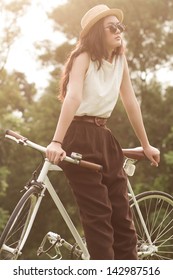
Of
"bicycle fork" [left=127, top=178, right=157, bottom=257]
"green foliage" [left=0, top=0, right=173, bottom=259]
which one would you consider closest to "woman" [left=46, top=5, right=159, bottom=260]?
"bicycle fork" [left=127, top=178, right=157, bottom=257]

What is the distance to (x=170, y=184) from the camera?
19.4 meters

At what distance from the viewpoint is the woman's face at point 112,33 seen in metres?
3.12

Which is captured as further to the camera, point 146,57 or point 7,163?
point 146,57

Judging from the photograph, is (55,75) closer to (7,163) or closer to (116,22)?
(7,163)

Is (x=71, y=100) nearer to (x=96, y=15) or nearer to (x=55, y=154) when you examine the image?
(x=55, y=154)

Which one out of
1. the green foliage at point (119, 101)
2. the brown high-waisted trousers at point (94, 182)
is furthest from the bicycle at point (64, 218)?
the green foliage at point (119, 101)

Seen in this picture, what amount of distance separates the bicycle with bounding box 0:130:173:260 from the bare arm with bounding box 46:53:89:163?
7 centimetres

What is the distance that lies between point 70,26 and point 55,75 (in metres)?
1.70

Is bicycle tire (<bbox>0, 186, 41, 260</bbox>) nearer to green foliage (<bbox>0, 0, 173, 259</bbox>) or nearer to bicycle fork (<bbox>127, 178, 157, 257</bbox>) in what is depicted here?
bicycle fork (<bbox>127, 178, 157, 257</bbox>)

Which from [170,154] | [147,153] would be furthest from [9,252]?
[170,154]

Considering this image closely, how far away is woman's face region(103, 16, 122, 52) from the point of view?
3125 millimetres

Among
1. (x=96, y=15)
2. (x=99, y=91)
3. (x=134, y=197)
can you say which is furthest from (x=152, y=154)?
(x=96, y=15)

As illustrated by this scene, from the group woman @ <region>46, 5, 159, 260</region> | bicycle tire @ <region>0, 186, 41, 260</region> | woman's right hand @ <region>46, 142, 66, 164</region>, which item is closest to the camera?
bicycle tire @ <region>0, 186, 41, 260</region>

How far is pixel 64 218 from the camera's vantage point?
3.19 m
